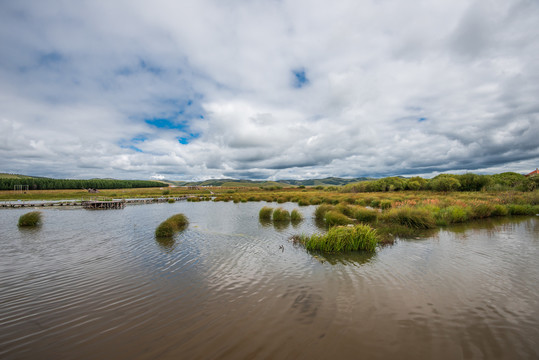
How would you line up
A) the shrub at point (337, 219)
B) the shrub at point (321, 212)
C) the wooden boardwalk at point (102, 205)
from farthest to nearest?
the wooden boardwalk at point (102, 205)
the shrub at point (321, 212)
the shrub at point (337, 219)

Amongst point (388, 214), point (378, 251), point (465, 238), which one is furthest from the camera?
point (388, 214)

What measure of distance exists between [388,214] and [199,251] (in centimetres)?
1542

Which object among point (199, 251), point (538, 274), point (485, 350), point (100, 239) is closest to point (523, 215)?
point (538, 274)

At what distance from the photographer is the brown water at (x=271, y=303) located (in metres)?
4.85

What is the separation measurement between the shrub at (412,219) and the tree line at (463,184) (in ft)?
103

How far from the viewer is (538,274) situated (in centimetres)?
856

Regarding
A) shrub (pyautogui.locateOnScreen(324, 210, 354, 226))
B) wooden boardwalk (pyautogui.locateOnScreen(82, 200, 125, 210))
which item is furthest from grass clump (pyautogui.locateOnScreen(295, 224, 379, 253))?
wooden boardwalk (pyautogui.locateOnScreen(82, 200, 125, 210))

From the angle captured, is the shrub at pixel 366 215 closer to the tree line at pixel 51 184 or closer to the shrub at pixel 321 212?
the shrub at pixel 321 212

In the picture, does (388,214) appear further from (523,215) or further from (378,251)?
(523,215)

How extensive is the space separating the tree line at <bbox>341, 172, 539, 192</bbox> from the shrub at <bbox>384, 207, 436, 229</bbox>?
31306 mm

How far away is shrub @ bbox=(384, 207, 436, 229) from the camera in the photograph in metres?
17.4

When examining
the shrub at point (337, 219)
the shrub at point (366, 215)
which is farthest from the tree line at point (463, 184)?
the shrub at point (337, 219)

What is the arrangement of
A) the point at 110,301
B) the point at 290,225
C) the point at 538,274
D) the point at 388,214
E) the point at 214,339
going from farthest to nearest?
the point at 290,225 → the point at 388,214 → the point at 538,274 → the point at 110,301 → the point at 214,339

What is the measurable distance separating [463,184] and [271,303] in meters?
60.1
